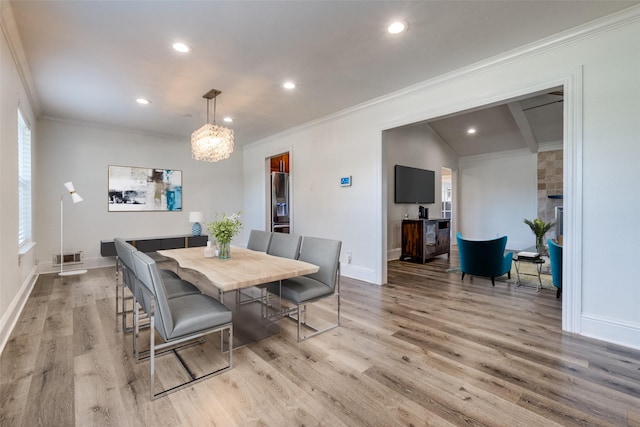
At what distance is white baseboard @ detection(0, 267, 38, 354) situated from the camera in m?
2.49

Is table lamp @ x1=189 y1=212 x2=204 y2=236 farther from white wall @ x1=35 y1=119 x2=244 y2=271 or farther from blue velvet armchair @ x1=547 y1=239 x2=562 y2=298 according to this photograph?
blue velvet armchair @ x1=547 y1=239 x2=562 y2=298

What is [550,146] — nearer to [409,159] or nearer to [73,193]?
[409,159]

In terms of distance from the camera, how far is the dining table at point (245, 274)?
2.18 meters

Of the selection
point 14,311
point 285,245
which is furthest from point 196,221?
point 285,245

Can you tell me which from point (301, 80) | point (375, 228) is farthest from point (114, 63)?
point (375, 228)

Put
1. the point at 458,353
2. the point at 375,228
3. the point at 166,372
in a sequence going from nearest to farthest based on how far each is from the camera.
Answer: the point at 166,372 → the point at 458,353 → the point at 375,228

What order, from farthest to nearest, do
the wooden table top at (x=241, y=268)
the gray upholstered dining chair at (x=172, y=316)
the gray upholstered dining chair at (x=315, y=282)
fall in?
the gray upholstered dining chair at (x=315, y=282)
the wooden table top at (x=241, y=268)
the gray upholstered dining chair at (x=172, y=316)

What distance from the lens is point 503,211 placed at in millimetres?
8023

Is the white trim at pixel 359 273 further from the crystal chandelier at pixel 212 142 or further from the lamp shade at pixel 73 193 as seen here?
the lamp shade at pixel 73 193

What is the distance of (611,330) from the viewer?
2510mm

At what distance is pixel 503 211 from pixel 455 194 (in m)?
1.33

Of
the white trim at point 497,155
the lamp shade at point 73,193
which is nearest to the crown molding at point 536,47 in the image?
the lamp shade at point 73,193

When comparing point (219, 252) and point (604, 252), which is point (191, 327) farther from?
point (604, 252)

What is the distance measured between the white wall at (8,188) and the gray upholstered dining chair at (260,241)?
2.34 m
